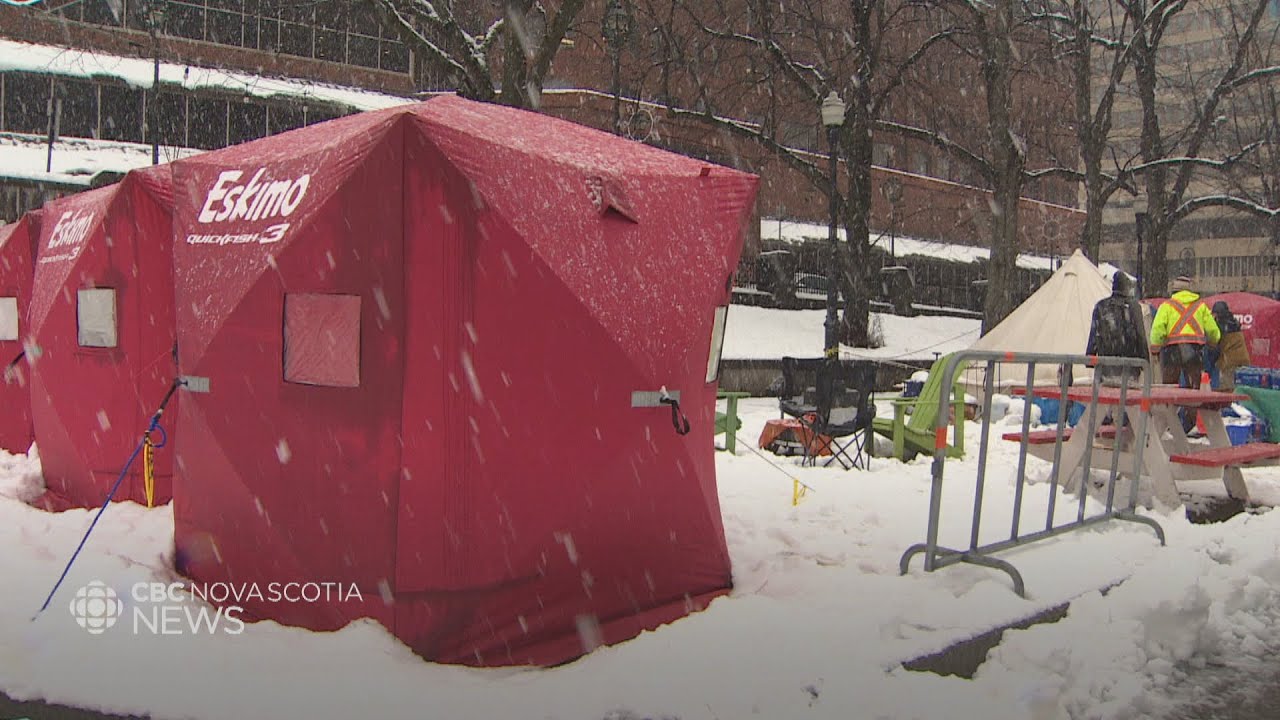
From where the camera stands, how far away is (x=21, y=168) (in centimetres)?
2169

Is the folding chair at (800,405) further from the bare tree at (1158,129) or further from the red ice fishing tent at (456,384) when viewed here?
the bare tree at (1158,129)

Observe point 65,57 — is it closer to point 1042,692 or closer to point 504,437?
point 504,437

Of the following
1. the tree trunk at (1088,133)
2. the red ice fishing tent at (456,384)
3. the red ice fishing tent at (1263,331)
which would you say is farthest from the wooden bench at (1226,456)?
the tree trunk at (1088,133)

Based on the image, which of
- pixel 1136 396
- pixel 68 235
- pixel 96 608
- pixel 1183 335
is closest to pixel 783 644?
pixel 96 608

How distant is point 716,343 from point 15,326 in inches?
300

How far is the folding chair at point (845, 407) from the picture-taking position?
10859 mm

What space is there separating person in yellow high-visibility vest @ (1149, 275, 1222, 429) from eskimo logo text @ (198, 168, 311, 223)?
35.5 feet

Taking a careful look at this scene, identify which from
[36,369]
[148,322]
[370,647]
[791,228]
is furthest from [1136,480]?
[791,228]

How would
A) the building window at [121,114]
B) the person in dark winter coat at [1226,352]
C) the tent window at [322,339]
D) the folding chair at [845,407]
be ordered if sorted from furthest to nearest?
the building window at [121,114]
the person in dark winter coat at [1226,352]
the folding chair at [845,407]
the tent window at [322,339]

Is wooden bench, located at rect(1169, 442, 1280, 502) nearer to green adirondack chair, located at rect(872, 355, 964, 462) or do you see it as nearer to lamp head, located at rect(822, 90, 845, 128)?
green adirondack chair, located at rect(872, 355, 964, 462)

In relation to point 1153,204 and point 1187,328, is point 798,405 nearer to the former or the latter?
point 1187,328

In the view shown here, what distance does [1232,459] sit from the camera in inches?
347

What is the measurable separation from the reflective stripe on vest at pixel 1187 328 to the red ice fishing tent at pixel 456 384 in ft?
29.5

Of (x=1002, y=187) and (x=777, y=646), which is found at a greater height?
(x=1002, y=187)
